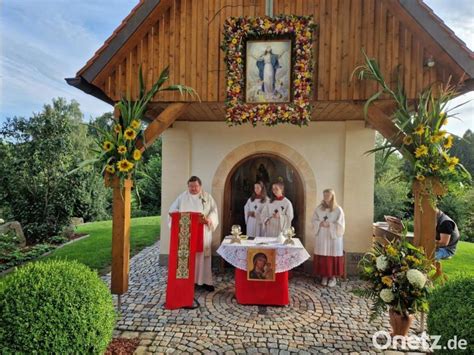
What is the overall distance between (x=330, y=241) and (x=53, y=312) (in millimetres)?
4746

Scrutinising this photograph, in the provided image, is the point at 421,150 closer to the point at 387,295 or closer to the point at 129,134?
the point at 387,295

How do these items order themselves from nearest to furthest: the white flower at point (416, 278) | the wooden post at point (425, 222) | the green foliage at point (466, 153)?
the white flower at point (416, 278) → the wooden post at point (425, 222) → the green foliage at point (466, 153)

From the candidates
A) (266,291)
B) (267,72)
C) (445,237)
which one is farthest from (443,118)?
(266,291)

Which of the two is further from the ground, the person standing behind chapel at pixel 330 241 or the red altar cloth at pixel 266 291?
the person standing behind chapel at pixel 330 241

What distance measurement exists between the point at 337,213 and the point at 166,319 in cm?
365

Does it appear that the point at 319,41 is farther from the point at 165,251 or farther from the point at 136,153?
the point at 165,251

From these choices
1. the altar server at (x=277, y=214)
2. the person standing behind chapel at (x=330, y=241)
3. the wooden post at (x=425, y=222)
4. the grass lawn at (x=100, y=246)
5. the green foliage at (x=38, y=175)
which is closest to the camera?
the wooden post at (x=425, y=222)

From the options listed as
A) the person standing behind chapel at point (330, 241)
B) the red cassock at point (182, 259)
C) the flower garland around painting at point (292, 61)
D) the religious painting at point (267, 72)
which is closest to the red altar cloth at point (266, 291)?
the red cassock at point (182, 259)

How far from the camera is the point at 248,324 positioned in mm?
4094

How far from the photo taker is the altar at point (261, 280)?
4551mm

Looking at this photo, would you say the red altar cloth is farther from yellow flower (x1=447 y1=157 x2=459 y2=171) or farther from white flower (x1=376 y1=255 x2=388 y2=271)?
yellow flower (x1=447 y1=157 x2=459 y2=171)

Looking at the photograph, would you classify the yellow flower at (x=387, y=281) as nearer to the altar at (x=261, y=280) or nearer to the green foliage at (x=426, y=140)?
the altar at (x=261, y=280)

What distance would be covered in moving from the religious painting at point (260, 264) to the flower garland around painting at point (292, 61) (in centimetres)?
207

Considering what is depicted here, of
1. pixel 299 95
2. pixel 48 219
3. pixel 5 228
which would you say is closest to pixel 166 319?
pixel 299 95
